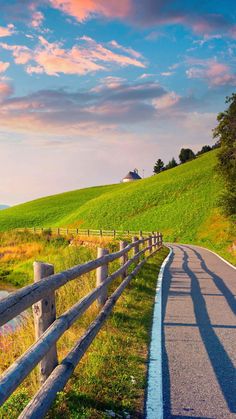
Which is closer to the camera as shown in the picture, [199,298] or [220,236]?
[199,298]

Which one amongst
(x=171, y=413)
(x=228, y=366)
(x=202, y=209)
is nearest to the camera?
(x=171, y=413)

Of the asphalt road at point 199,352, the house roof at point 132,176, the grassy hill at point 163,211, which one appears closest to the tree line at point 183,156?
the house roof at point 132,176

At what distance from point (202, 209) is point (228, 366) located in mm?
58901

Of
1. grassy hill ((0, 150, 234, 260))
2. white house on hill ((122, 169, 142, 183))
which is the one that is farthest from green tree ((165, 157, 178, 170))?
grassy hill ((0, 150, 234, 260))

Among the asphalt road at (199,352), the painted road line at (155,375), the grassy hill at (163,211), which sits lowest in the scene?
the asphalt road at (199,352)

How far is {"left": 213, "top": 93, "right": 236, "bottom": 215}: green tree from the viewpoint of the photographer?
1050 inches

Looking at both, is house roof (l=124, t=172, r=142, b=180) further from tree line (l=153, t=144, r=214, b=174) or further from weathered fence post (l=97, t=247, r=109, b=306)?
weathered fence post (l=97, t=247, r=109, b=306)

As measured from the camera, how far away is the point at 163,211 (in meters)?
66.7

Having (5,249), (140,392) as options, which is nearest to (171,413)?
(140,392)

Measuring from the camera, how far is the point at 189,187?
254 feet

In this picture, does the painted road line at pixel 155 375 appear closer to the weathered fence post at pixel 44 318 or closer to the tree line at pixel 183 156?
the weathered fence post at pixel 44 318

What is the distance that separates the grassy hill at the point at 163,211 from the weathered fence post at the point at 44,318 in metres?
41.6

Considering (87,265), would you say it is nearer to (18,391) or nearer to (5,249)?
(18,391)

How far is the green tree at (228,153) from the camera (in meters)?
26.7
